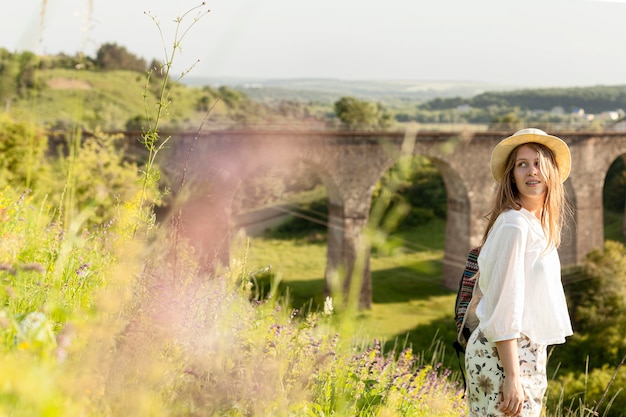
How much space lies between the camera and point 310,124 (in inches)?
842

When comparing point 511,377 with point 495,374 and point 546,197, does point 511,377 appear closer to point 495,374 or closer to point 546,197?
point 495,374

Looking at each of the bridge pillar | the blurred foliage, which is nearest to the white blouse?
the blurred foliage

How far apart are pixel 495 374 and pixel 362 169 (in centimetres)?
1931

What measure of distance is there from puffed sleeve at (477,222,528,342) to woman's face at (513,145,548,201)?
222 mm

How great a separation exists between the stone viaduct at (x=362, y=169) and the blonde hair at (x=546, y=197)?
13667 mm

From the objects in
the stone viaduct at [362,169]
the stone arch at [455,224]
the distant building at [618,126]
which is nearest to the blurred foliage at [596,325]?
the stone viaduct at [362,169]

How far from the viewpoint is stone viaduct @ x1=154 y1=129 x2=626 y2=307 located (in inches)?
754

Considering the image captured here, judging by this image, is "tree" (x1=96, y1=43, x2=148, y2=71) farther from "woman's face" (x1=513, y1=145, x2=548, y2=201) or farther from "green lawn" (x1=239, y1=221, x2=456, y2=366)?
"woman's face" (x1=513, y1=145, x2=548, y2=201)

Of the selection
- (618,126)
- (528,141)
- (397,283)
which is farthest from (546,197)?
(618,126)

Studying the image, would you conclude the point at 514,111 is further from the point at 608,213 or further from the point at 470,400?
the point at 470,400

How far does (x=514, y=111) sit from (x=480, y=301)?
4991 centimetres

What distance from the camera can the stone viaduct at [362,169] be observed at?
19156mm

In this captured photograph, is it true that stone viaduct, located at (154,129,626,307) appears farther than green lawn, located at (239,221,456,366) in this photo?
No

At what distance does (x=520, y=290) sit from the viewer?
89.3 inches
